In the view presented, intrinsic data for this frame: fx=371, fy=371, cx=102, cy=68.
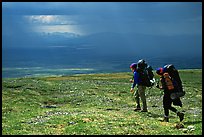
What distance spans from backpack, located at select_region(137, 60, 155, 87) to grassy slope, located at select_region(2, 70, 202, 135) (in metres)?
2.57

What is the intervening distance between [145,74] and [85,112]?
5544 millimetres

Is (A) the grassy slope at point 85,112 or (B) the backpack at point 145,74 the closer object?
(A) the grassy slope at point 85,112

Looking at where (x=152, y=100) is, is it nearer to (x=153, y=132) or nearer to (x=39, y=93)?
(x=39, y=93)

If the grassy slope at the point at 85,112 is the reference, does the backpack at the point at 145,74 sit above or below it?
above

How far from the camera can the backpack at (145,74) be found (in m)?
28.0

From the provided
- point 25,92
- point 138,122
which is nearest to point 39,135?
point 138,122

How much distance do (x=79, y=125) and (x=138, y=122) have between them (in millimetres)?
3876

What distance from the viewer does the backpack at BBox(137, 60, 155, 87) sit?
2802cm

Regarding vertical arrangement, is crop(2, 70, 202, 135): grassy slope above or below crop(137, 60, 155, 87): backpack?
below

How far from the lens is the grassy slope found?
69.8 ft

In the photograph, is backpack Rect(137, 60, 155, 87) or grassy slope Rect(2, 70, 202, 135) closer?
grassy slope Rect(2, 70, 202, 135)

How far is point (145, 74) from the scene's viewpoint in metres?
28.3

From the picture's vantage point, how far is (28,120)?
26469 mm

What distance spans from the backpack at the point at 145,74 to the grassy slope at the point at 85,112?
8.43ft
